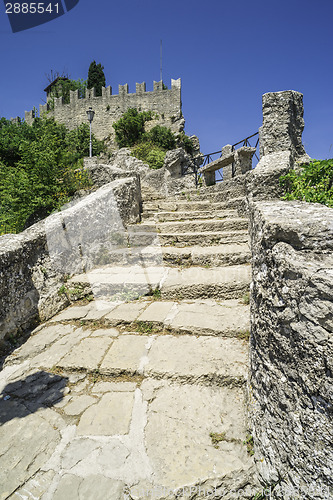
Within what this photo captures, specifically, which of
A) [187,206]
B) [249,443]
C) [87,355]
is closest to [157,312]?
[87,355]

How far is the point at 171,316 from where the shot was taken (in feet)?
8.40

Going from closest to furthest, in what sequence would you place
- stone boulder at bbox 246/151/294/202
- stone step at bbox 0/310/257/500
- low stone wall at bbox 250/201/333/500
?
low stone wall at bbox 250/201/333/500, stone step at bbox 0/310/257/500, stone boulder at bbox 246/151/294/202

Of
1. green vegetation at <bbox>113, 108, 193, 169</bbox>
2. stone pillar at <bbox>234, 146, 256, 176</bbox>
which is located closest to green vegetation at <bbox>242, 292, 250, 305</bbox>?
stone pillar at <bbox>234, 146, 256, 176</bbox>

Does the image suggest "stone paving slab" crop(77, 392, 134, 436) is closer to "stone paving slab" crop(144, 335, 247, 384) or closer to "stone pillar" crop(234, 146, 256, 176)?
"stone paving slab" crop(144, 335, 247, 384)

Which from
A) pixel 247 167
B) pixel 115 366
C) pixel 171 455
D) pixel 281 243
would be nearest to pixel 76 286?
pixel 115 366

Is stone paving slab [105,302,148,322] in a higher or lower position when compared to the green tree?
lower

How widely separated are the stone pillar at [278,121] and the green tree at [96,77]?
115ft

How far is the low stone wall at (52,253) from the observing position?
2.54 metres

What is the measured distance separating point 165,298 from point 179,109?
3041cm

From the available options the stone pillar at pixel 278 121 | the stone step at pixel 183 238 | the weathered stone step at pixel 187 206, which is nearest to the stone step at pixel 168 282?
the stone step at pixel 183 238

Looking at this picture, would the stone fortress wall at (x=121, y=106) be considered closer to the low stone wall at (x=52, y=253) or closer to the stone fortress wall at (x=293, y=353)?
the low stone wall at (x=52, y=253)

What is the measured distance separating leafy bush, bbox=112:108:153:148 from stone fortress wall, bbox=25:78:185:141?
1125mm

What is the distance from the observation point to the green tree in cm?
3381

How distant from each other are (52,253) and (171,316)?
1662 millimetres
